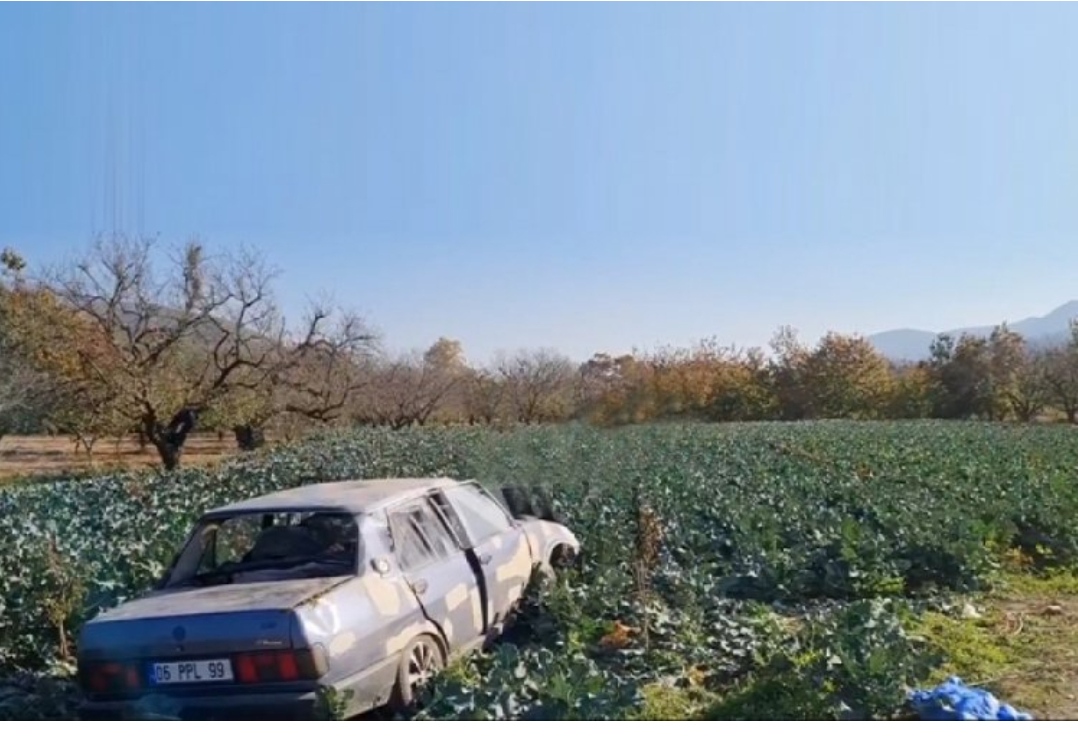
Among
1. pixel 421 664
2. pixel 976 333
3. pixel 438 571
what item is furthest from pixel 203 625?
pixel 976 333

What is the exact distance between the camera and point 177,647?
117 inches

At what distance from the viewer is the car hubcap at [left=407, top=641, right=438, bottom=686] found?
10.6 feet

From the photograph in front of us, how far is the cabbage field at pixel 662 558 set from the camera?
3.25 meters

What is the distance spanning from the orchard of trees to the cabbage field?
0.41 feet

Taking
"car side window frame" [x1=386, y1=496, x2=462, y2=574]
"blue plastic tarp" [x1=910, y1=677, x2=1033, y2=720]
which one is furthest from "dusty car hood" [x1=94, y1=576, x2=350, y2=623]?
"blue plastic tarp" [x1=910, y1=677, x2=1033, y2=720]

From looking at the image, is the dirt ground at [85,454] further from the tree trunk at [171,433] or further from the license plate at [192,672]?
the license plate at [192,672]

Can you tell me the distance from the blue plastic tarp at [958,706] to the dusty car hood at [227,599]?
178 cm

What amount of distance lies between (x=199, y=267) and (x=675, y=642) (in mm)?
2182

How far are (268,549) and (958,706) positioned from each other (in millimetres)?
2222

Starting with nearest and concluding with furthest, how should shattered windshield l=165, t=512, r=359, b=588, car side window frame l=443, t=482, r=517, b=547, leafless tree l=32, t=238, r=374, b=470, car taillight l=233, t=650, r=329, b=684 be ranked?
car taillight l=233, t=650, r=329, b=684
shattered windshield l=165, t=512, r=359, b=588
leafless tree l=32, t=238, r=374, b=470
car side window frame l=443, t=482, r=517, b=547

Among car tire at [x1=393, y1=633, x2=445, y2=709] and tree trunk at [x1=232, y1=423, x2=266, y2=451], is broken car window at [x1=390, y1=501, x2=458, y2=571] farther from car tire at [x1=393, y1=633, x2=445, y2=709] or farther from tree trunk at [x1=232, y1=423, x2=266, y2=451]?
tree trunk at [x1=232, y1=423, x2=266, y2=451]
